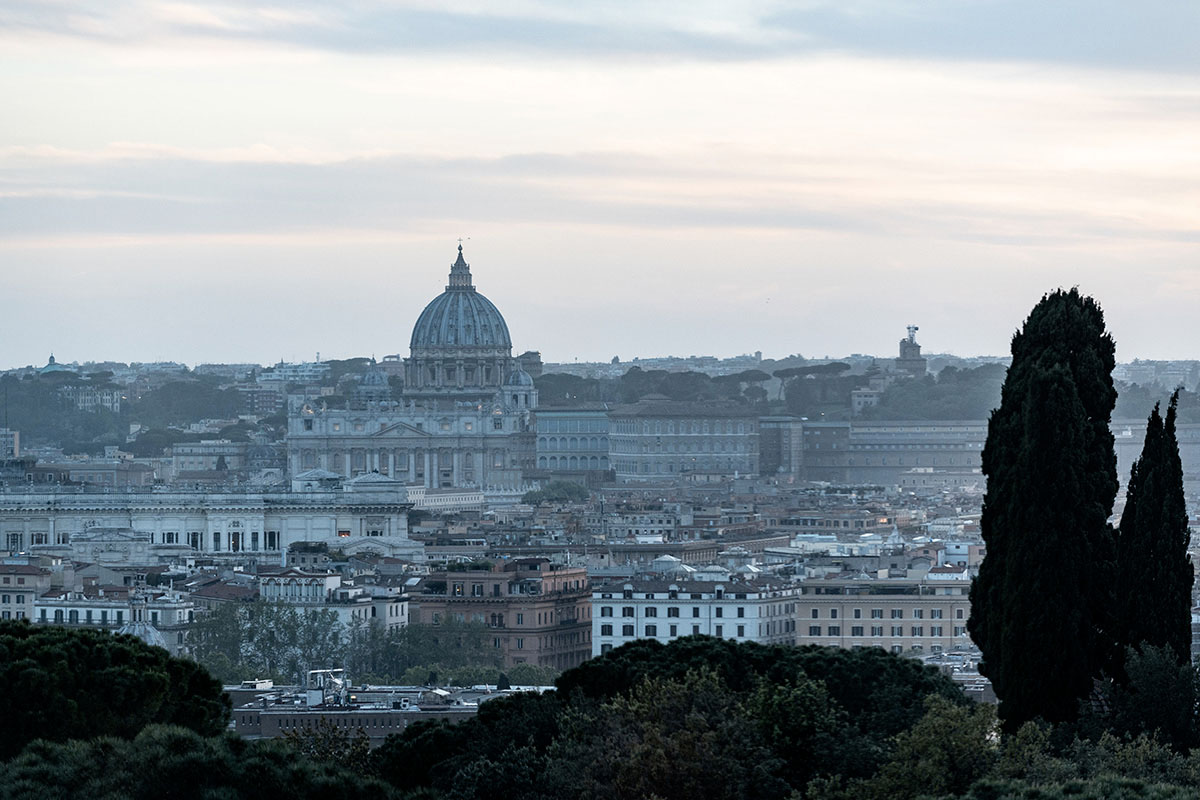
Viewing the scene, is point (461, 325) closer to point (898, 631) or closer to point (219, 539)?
point (219, 539)

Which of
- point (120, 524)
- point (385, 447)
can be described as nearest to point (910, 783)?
point (120, 524)

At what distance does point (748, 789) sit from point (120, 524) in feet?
246

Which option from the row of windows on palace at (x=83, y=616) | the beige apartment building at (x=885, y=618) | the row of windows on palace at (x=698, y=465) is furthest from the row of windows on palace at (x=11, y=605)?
the row of windows on palace at (x=698, y=465)

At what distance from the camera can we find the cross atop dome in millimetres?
186375

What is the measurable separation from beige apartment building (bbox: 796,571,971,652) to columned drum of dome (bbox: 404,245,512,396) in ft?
384

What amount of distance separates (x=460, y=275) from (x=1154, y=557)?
156 meters

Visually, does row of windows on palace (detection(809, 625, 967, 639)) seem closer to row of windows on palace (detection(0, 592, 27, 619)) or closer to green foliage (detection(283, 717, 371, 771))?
row of windows on palace (detection(0, 592, 27, 619))

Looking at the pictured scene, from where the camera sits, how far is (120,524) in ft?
340

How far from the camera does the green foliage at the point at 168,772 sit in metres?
27.1

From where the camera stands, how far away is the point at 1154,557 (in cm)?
3127

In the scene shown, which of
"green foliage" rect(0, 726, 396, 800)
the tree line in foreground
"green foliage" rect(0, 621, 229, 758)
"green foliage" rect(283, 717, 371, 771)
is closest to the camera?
"green foliage" rect(0, 726, 396, 800)

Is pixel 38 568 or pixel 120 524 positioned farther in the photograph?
pixel 120 524

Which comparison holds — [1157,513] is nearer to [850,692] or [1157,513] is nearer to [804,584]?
[850,692]

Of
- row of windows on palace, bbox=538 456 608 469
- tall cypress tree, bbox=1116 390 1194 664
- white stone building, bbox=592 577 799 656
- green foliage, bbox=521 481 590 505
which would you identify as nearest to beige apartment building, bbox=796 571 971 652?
white stone building, bbox=592 577 799 656
